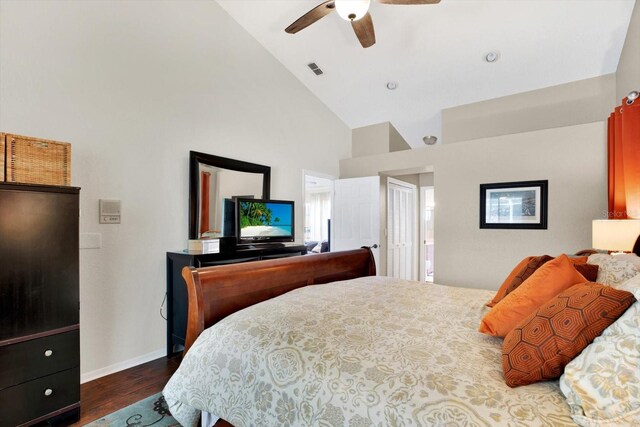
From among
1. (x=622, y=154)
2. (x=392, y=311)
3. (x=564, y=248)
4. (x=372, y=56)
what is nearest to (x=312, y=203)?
(x=372, y=56)

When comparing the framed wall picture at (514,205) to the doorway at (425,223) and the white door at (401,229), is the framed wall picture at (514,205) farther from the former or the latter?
the doorway at (425,223)

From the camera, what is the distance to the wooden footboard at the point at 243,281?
5.13 ft

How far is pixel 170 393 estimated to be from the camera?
143cm

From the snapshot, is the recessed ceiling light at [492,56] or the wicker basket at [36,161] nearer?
the wicker basket at [36,161]

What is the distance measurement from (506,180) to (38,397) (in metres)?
4.63

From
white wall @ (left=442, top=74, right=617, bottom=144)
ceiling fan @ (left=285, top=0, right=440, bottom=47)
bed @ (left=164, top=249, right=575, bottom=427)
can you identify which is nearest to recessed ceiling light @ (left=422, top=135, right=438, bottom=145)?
white wall @ (left=442, top=74, right=617, bottom=144)

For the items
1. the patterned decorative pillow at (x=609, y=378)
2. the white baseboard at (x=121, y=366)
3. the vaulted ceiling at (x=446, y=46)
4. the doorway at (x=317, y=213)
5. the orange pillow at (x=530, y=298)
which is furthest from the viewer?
the doorway at (x=317, y=213)

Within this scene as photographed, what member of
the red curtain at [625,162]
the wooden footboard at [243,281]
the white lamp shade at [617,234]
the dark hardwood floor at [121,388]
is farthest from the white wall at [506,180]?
the dark hardwood floor at [121,388]

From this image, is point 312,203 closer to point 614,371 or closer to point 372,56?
point 372,56

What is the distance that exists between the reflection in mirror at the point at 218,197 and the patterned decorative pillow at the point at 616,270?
121 inches

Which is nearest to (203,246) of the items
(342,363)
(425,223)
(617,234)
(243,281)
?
(243,281)

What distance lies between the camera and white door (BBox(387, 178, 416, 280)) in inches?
203

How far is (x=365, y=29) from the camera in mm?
2645

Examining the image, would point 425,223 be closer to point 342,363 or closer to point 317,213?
point 317,213
